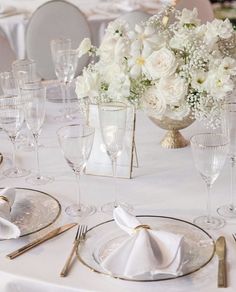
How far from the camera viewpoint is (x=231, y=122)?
1.27 meters

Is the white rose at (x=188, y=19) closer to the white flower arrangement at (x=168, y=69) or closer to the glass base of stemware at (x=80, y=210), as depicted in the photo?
the white flower arrangement at (x=168, y=69)

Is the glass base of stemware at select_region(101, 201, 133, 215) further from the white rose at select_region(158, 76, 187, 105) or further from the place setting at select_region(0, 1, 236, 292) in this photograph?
the white rose at select_region(158, 76, 187, 105)

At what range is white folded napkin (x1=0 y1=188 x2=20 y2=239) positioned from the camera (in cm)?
116

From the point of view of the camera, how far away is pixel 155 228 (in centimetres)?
119

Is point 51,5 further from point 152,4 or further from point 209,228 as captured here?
point 209,228

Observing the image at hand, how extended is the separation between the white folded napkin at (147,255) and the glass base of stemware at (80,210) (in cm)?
22

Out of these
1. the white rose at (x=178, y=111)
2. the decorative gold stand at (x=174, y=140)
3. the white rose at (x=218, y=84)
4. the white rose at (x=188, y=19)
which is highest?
the white rose at (x=188, y=19)

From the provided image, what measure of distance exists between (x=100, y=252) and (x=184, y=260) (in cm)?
16

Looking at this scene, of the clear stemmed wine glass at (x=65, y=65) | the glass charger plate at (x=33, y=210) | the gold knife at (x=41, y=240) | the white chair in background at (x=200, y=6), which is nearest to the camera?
the gold knife at (x=41, y=240)

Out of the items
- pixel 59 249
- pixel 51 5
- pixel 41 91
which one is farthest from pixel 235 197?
pixel 51 5

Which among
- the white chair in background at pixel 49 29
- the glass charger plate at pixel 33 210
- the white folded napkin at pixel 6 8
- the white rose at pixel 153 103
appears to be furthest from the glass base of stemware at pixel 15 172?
the white folded napkin at pixel 6 8

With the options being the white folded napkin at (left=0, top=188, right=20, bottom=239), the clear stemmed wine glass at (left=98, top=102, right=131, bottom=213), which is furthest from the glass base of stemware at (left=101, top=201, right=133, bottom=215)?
the white folded napkin at (left=0, top=188, right=20, bottom=239)

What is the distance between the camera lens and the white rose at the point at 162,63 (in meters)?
1.40

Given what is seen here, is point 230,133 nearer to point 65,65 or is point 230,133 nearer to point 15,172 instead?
point 15,172
